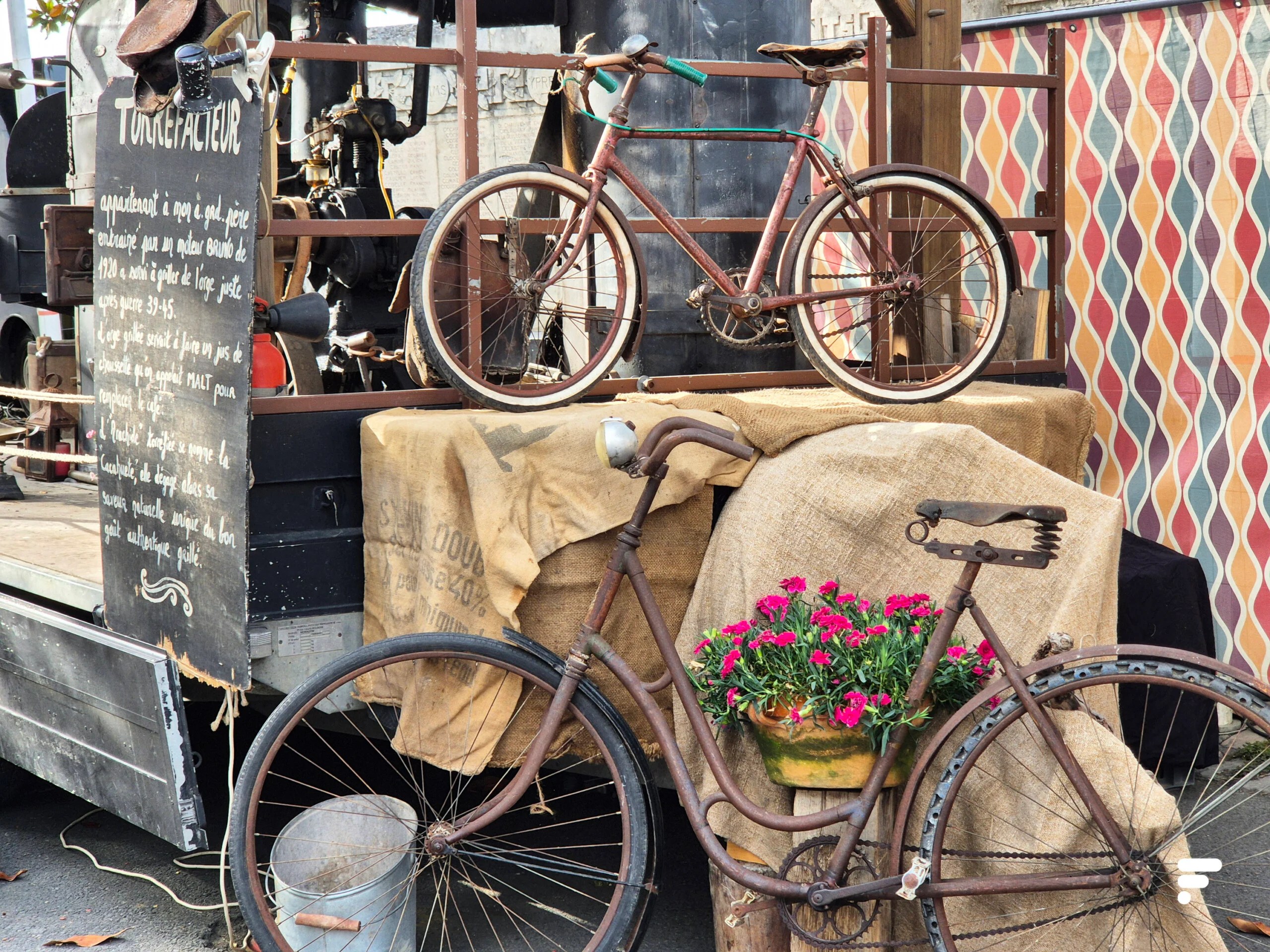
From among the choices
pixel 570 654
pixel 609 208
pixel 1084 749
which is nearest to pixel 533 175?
pixel 609 208

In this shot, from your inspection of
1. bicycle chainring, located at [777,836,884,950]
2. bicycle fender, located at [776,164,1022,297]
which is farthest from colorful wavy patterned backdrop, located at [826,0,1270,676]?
bicycle chainring, located at [777,836,884,950]

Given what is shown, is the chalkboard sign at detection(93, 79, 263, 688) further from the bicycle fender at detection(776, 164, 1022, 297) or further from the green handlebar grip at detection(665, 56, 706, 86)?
the bicycle fender at detection(776, 164, 1022, 297)

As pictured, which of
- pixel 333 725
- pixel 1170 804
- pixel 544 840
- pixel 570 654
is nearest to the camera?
pixel 1170 804

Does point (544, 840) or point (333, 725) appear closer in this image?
point (333, 725)

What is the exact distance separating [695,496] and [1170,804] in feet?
4.74

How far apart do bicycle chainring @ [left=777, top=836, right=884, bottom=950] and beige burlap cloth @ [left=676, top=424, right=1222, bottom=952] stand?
0.43 feet

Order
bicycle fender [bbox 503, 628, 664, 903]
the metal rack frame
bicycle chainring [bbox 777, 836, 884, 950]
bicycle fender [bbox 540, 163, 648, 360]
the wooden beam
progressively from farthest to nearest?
the wooden beam
bicycle fender [bbox 540, 163, 648, 360]
the metal rack frame
bicycle fender [bbox 503, 628, 664, 903]
bicycle chainring [bbox 777, 836, 884, 950]

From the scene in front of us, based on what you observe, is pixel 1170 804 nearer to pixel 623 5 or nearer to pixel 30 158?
pixel 623 5

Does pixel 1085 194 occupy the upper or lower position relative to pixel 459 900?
upper

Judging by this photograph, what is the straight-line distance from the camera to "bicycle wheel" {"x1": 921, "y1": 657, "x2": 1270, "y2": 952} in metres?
2.91

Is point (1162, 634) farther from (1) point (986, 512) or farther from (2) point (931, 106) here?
(2) point (931, 106)

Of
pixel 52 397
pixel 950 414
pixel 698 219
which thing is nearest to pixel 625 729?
pixel 950 414

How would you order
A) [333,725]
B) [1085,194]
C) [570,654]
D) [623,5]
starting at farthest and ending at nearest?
[1085,194]
[623,5]
[333,725]
[570,654]

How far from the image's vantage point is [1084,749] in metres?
3.02
